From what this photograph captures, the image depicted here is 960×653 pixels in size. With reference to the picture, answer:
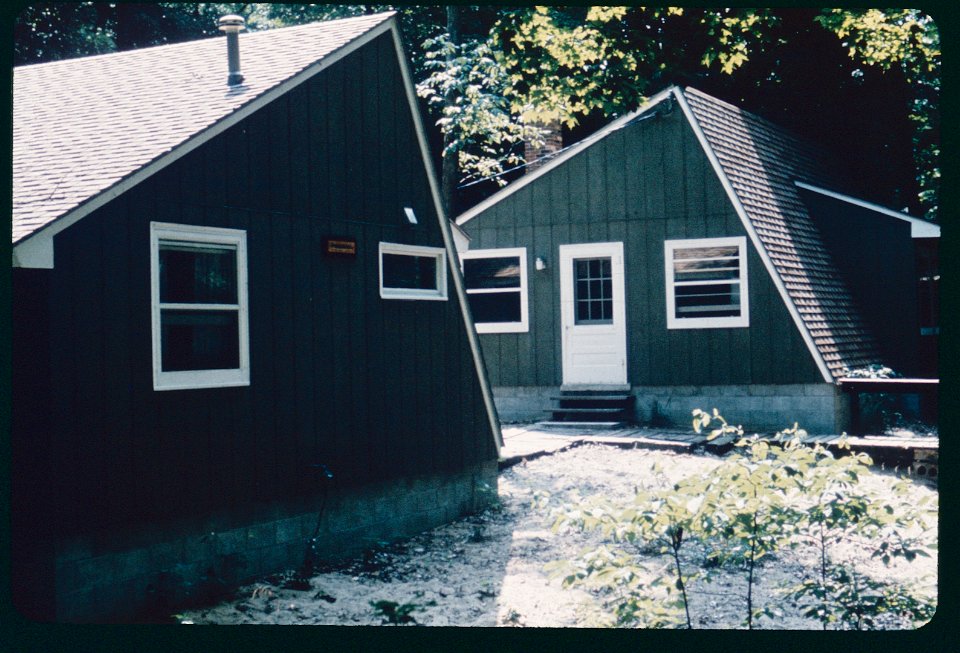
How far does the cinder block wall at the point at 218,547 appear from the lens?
627cm

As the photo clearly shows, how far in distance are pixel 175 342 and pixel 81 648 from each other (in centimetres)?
306

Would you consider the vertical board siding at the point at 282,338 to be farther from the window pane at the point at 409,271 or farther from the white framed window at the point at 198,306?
the window pane at the point at 409,271

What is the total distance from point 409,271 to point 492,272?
7078 millimetres

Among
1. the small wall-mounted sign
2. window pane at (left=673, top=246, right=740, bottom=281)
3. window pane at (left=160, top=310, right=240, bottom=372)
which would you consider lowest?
window pane at (left=160, top=310, right=240, bottom=372)

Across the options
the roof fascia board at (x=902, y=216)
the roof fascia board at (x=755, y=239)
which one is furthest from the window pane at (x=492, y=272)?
the roof fascia board at (x=902, y=216)

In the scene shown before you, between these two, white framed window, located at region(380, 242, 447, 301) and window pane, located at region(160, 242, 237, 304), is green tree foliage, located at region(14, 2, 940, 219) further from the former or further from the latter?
window pane, located at region(160, 242, 237, 304)

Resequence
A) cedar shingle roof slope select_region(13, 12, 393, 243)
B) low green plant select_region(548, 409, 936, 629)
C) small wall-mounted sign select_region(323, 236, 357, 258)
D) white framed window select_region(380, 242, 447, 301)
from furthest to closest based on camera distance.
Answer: white framed window select_region(380, 242, 447, 301)
small wall-mounted sign select_region(323, 236, 357, 258)
cedar shingle roof slope select_region(13, 12, 393, 243)
low green plant select_region(548, 409, 936, 629)

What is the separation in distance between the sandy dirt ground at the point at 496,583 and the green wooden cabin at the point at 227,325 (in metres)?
0.33

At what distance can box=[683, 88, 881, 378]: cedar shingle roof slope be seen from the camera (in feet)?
48.0

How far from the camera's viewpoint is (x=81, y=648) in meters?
4.41

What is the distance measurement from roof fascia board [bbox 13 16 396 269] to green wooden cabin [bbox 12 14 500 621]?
0.02 m

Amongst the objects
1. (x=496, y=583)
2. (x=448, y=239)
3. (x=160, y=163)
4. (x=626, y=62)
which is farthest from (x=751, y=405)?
(x=160, y=163)

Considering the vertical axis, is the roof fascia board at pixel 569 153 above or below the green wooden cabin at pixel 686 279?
above

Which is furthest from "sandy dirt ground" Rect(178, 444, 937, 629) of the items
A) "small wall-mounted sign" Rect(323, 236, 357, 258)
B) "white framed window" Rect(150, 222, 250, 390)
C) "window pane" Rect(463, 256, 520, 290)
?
"window pane" Rect(463, 256, 520, 290)
